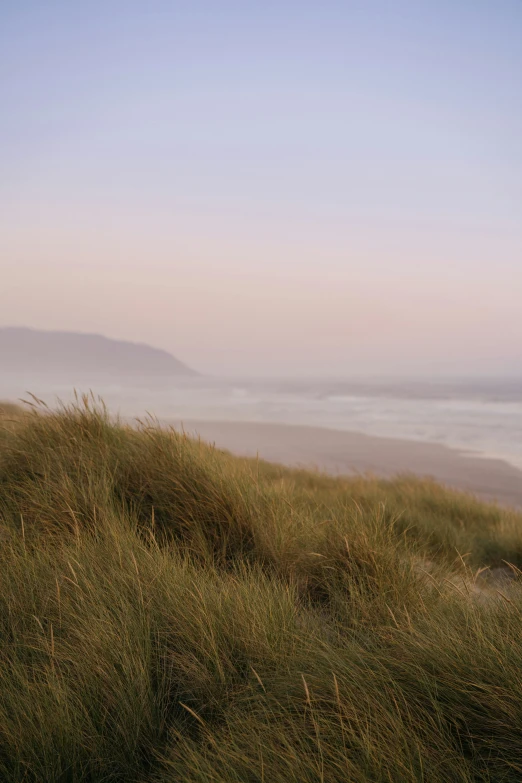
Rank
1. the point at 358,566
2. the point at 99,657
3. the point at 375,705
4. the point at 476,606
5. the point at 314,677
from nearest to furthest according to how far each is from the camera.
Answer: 1. the point at 375,705
2. the point at 314,677
3. the point at 99,657
4. the point at 476,606
5. the point at 358,566

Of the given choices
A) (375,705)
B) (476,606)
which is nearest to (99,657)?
(375,705)

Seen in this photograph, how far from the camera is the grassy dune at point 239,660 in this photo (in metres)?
1.59

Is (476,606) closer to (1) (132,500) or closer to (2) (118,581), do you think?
(2) (118,581)

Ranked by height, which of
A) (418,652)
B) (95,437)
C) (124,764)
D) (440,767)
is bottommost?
(124,764)

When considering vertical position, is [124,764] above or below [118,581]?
below

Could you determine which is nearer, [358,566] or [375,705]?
[375,705]

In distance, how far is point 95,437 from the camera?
14.5 ft

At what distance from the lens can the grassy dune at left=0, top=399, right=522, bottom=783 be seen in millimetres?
1595

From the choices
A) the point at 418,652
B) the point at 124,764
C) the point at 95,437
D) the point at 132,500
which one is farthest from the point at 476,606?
the point at 95,437

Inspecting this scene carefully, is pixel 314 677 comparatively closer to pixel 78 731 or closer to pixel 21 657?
pixel 78 731

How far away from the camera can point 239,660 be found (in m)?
2.10

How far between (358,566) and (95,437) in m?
2.31

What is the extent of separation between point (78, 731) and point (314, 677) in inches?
29.6

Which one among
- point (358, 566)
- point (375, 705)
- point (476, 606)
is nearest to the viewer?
point (375, 705)
